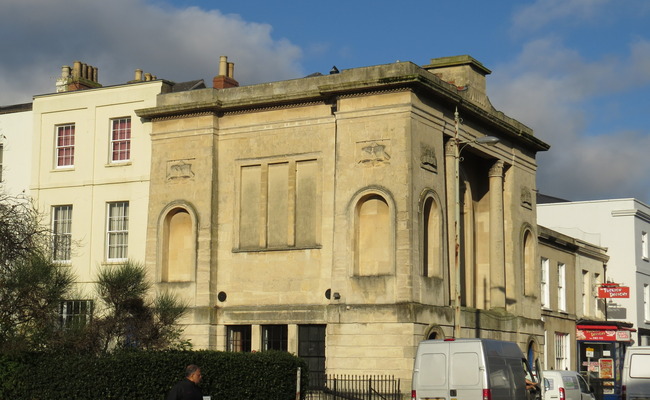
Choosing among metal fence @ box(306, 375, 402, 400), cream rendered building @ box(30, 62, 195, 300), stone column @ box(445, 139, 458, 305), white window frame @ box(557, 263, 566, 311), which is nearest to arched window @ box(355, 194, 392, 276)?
stone column @ box(445, 139, 458, 305)

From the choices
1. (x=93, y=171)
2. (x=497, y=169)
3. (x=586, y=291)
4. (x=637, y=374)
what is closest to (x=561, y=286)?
(x=586, y=291)

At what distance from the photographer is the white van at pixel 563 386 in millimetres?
33281

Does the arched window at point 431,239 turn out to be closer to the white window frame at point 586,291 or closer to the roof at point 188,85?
the roof at point 188,85

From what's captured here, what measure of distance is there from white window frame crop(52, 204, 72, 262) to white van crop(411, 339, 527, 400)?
20.3 metres

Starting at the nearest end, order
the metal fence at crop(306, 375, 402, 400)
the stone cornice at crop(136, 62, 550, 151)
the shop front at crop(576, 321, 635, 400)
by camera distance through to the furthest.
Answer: the metal fence at crop(306, 375, 402, 400) → the stone cornice at crop(136, 62, 550, 151) → the shop front at crop(576, 321, 635, 400)

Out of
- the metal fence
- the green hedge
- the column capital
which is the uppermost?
the column capital

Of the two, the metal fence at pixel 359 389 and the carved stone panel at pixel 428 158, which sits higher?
the carved stone panel at pixel 428 158

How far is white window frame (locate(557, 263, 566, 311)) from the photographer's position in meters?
53.0

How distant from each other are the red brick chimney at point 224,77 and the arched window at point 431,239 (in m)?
10.8

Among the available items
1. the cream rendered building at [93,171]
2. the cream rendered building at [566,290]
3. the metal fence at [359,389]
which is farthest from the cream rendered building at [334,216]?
the cream rendered building at [566,290]

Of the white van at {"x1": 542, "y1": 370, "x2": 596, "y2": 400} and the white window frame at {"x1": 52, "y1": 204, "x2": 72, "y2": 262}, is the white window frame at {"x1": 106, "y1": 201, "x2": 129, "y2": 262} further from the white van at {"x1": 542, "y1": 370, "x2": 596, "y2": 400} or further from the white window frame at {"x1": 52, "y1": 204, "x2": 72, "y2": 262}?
the white van at {"x1": 542, "y1": 370, "x2": 596, "y2": 400}

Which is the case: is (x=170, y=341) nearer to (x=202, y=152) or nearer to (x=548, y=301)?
(x=202, y=152)

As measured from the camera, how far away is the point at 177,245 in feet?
134

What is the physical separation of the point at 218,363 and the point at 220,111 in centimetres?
1438
